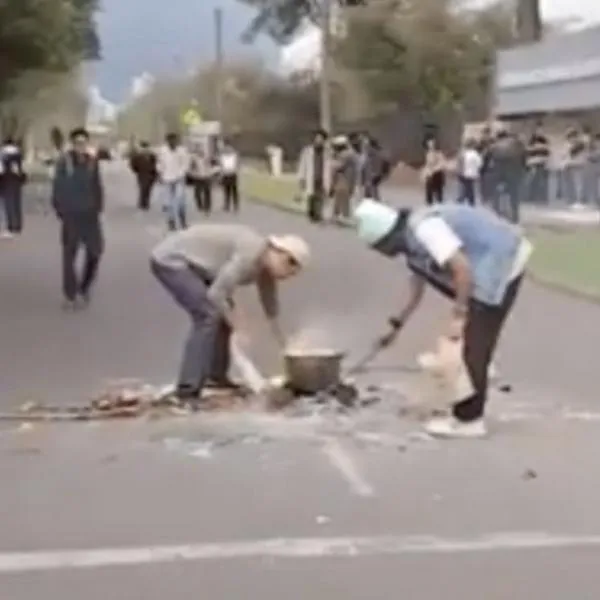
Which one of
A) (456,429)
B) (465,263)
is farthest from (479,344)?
(465,263)

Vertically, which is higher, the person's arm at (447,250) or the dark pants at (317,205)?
the person's arm at (447,250)

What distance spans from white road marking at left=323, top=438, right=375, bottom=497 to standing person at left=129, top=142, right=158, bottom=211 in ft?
115

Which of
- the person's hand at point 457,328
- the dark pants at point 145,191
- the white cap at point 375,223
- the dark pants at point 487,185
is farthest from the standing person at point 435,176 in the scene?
the white cap at point 375,223

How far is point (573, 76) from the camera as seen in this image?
4659 cm

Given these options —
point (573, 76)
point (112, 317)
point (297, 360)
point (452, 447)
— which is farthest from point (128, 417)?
point (573, 76)

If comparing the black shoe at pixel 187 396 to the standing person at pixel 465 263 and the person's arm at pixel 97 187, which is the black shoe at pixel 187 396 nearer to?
the standing person at pixel 465 263

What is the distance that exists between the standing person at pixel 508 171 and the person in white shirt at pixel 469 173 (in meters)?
0.51

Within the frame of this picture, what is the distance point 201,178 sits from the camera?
4097cm

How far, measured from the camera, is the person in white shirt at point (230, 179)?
45.5m

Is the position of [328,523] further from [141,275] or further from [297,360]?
[141,275]

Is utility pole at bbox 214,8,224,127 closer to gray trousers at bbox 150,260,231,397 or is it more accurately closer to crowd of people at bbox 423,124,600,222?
crowd of people at bbox 423,124,600,222

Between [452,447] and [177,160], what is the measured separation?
22404 mm

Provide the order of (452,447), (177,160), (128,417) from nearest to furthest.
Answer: (452,447), (128,417), (177,160)

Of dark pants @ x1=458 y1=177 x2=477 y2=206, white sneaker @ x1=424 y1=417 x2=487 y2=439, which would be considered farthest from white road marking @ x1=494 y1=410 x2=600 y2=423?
dark pants @ x1=458 y1=177 x2=477 y2=206
